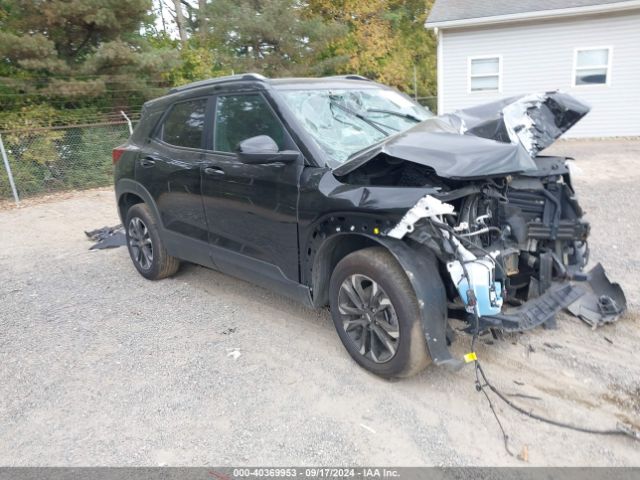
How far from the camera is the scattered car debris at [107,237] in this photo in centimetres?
705

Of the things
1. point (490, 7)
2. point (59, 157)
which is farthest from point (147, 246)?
point (490, 7)

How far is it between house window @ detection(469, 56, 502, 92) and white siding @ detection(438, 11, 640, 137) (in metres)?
0.15

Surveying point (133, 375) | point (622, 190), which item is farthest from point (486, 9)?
point (133, 375)

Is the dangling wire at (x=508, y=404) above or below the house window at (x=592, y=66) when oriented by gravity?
below

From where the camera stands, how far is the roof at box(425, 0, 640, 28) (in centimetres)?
1393

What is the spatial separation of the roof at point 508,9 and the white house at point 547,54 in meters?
0.03

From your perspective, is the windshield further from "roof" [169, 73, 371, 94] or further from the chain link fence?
the chain link fence

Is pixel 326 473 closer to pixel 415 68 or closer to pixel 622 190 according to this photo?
pixel 622 190

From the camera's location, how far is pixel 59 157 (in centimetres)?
1141

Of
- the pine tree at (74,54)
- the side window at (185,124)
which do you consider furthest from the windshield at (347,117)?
the pine tree at (74,54)

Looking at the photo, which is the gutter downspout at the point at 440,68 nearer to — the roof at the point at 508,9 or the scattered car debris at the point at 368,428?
the roof at the point at 508,9

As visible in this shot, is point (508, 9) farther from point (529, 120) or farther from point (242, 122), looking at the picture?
point (242, 122)

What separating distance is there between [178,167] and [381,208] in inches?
91.9

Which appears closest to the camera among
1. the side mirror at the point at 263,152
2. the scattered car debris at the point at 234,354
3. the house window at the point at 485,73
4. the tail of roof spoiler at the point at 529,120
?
the side mirror at the point at 263,152
